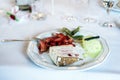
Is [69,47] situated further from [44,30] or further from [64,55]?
[44,30]

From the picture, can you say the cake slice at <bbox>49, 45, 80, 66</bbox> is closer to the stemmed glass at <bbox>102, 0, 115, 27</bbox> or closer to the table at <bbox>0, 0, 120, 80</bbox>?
the table at <bbox>0, 0, 120, 80</bbox>

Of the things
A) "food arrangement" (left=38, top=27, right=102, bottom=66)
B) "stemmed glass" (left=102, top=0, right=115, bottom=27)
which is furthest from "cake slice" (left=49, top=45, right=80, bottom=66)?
"stemmed glass" (left=102, top=0, right=115, bottom=27)

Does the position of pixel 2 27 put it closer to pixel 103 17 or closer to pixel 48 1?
pixel 48 1

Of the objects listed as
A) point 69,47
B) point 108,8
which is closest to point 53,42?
point 69,47

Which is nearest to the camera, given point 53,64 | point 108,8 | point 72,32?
point 53,64

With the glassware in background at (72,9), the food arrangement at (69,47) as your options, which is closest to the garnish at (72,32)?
the food arrangement at (69,47)

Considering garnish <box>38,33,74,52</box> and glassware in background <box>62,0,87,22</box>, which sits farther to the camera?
glassware in background <box>62,0,87,22</box>

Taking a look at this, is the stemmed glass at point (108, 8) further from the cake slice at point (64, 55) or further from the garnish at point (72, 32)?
the cake slice at point (64, 55)

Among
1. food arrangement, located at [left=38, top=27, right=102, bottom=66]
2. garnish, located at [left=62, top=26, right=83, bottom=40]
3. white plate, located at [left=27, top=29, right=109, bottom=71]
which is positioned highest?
garnish, located at [left=62, top=26, right=83, bottom=40]

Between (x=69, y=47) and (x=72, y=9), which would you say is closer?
(x=69, y=47)
